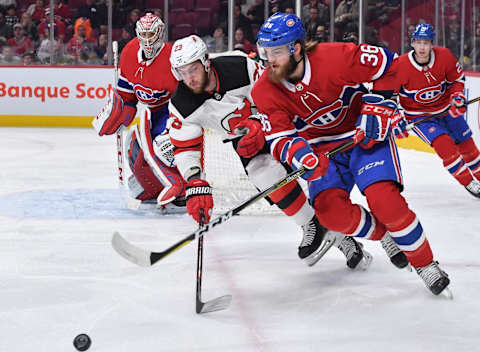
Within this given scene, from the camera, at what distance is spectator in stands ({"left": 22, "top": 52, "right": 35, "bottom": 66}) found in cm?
889

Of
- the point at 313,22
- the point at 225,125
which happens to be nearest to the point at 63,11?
the point at 313,22

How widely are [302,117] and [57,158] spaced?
155 inches

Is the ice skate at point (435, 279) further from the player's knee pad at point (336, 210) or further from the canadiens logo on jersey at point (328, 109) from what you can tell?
the canadiens logo on jersey at point (328, 109)

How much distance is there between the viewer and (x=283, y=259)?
3051 mm

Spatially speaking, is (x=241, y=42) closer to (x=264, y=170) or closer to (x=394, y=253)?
(x=264, y=170)

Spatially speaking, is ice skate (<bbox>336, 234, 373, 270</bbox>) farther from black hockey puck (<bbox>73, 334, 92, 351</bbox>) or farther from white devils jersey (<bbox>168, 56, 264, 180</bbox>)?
black hockey puck (<bbox>73, 334, 92, 351</bbox>)

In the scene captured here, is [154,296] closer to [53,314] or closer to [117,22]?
[53,314]

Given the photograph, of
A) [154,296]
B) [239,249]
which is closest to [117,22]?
[239,249]

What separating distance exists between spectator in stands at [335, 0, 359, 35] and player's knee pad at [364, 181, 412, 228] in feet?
19.2

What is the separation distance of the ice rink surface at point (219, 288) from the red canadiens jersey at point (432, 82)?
576mm

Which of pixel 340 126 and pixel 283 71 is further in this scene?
pixel 340 126

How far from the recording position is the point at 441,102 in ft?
14.4

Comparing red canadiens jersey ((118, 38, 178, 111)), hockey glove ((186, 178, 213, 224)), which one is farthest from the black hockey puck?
red canadiens jersey ((118, 38, 178, 111))

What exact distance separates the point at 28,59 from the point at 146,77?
557 cm
